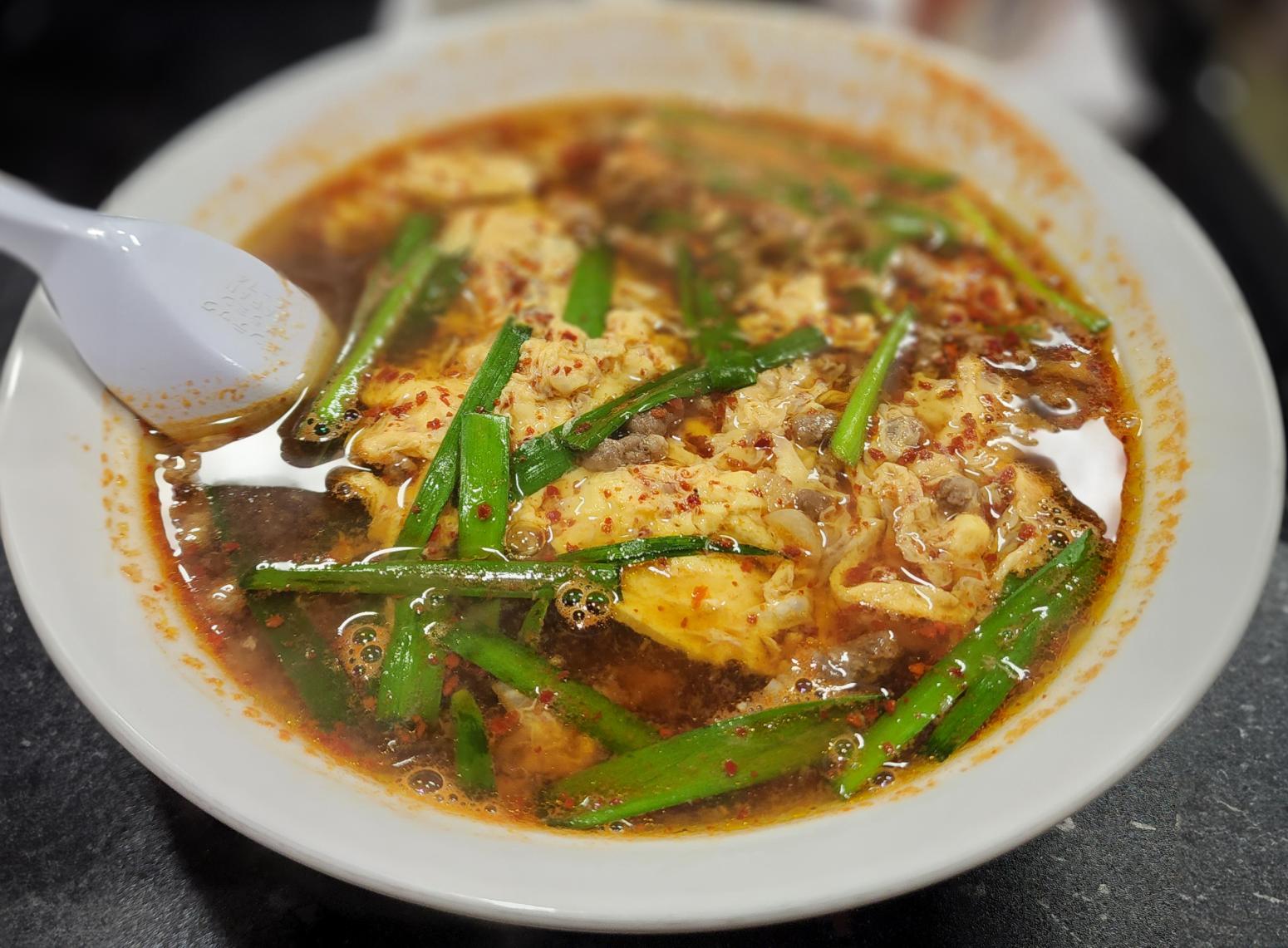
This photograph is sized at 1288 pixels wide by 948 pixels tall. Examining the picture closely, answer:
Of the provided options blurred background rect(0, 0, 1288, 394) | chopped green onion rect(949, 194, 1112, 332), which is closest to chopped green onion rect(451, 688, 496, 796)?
chopped green onion rect(949, 194, 1112, 332)

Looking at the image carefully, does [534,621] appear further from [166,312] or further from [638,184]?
[638,184]

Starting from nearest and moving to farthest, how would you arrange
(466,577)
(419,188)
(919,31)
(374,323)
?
(466,577) → (374,323) → (419,188) → (919,31)

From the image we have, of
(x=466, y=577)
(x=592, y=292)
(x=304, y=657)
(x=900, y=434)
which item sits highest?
(x=900, y=434)

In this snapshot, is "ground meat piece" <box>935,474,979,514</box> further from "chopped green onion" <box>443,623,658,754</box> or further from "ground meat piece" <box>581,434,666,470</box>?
"chopped green onion" <box>443,623,658,754</box>

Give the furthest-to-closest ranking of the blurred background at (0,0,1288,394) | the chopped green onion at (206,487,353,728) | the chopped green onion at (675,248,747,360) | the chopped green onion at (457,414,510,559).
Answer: the blurred background at (0,0,1288,394) → the chopped green onion at (675,248,747,360) → the chopped green onion at (457,414,510,559) → the chopped green onion at (206,487,353,728)

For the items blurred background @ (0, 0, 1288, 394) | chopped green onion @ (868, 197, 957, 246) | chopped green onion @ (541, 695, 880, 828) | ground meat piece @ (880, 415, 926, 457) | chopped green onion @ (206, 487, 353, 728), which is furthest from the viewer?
blurred background @ (0, 0, 1288, 394)

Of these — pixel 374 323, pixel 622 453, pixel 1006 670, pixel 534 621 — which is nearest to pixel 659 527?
pixel 622 453

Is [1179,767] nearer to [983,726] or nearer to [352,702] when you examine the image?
[983,726]
